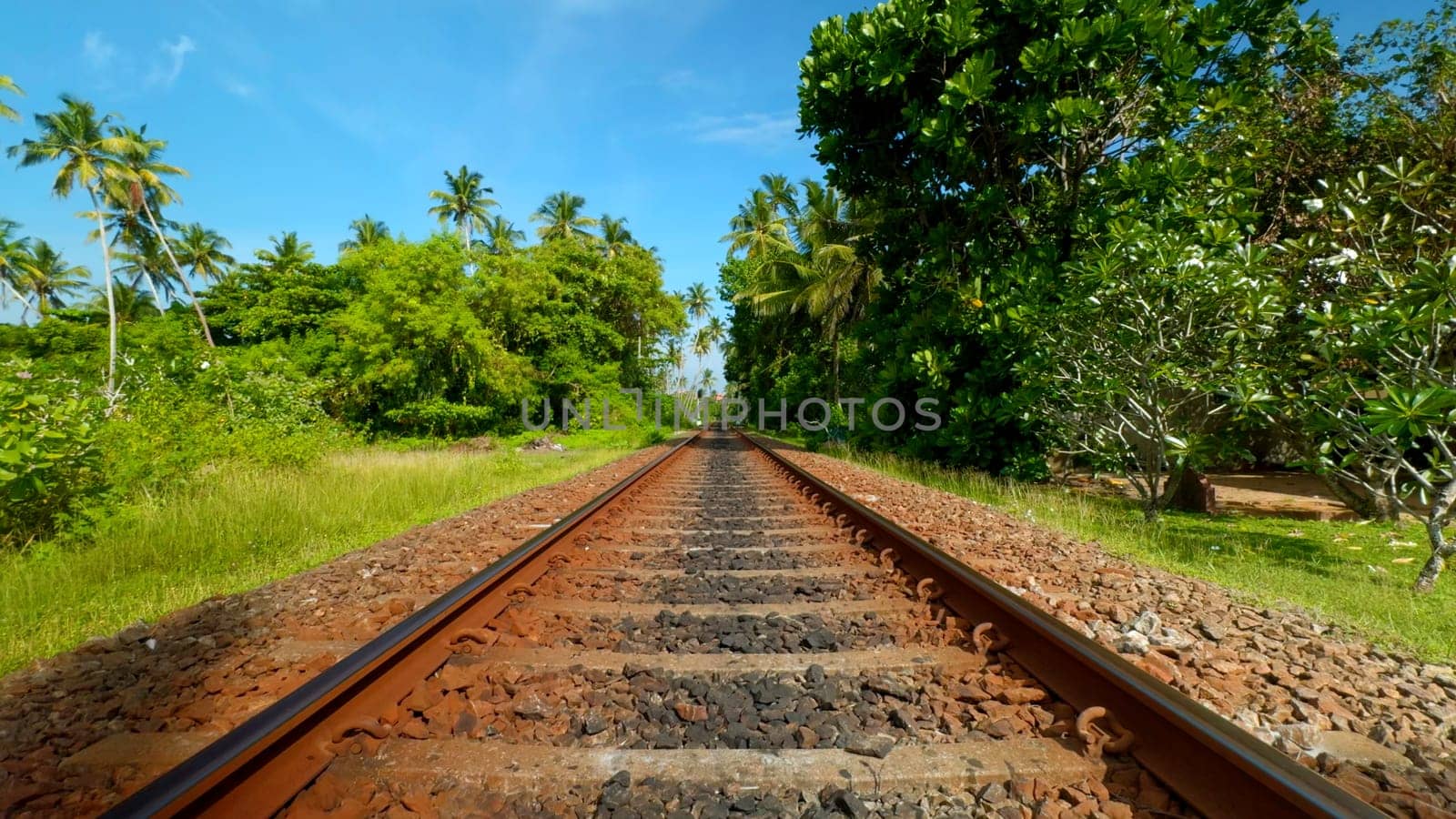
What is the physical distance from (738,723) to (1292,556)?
5491 mm

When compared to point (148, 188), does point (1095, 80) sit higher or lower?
lower

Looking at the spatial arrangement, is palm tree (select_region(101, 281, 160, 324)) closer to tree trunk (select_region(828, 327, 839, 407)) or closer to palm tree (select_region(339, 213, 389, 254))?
palm tree (select_region(339, 213, 389, 254))

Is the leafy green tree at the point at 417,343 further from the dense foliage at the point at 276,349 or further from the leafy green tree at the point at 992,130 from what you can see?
the leafy green tree at the point at 992,130

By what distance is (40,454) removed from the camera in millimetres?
4250

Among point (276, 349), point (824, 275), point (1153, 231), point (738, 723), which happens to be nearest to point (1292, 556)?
point (1153, 231)

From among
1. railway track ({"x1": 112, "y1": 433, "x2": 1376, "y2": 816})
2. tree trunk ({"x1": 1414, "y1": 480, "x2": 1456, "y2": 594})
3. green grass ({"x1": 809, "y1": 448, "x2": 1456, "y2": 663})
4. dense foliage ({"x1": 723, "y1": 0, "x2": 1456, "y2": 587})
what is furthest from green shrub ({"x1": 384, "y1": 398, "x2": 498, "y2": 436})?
tree trunk ({"x1": 1414, "y1": 480, "x2": 1456, "y2": 594})

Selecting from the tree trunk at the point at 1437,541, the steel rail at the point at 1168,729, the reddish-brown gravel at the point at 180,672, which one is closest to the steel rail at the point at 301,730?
the reddish-brown gravel at the point at 180,672

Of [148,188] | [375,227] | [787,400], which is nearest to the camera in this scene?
[787,400]

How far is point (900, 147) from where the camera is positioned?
10320 millimetres

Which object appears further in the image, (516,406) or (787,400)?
(787,400)

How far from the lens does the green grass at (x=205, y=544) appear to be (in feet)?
10.7

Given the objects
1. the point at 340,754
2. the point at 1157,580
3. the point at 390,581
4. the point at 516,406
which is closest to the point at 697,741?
the point at 340,754

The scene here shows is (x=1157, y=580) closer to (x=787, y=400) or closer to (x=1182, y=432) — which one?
(x=1182, y=432)

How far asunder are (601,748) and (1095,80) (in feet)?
31.5
